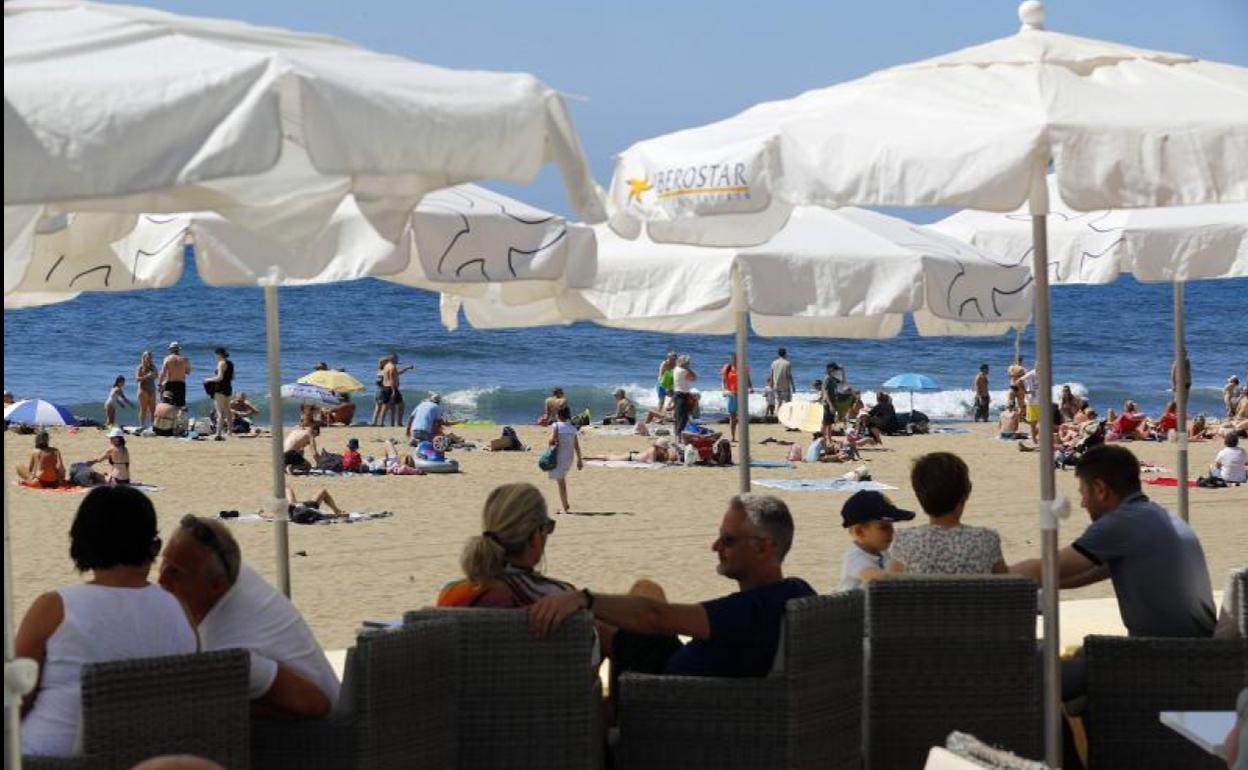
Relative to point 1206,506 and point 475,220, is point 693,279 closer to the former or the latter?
point 475,220

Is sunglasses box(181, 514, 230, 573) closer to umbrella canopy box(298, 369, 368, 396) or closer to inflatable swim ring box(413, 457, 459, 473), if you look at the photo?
inflatable swim ring box(413, 457, 459, 473)

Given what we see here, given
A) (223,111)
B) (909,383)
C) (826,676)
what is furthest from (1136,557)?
(909,383)

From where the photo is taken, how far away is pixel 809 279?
25.0ft

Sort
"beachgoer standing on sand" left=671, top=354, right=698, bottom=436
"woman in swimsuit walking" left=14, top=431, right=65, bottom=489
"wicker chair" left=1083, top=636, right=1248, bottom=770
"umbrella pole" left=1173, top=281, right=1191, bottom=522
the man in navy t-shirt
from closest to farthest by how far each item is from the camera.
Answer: the man in navy t-shirt, "wicker chair" left=1083, top=636, right=1248, bottom=770, "umbrella pole" left=1173, top=281, right=1191, bottom=522, "woman in swimsuit walking" left=14, top=431, right=65, bottom=489, "beachgoer standing on sand" left=671, top=354, right=698, bottom=436

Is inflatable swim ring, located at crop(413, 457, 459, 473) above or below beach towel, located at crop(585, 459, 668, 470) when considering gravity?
above

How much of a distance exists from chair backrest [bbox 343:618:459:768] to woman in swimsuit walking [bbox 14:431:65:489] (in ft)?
51.3

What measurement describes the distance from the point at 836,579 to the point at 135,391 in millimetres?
35717

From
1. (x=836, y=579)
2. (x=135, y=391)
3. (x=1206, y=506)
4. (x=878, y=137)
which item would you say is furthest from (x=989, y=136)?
(x=135, y=391)

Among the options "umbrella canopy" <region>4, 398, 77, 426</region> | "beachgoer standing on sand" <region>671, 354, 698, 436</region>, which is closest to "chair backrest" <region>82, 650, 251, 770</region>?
"umbrella canopy" <region>4, 398, 77, 426</region>

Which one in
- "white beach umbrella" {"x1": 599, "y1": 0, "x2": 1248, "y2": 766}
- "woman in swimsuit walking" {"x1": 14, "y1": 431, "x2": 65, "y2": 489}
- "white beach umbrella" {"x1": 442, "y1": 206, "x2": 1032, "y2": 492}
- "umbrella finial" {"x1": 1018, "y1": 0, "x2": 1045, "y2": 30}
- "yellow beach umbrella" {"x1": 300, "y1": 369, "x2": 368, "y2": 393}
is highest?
"umbrella finial" {"x1": 1018, "y1": 0, "x2": 1045, "y2": 30}

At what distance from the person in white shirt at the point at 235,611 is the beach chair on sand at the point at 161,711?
38cm

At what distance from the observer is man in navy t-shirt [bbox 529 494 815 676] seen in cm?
488

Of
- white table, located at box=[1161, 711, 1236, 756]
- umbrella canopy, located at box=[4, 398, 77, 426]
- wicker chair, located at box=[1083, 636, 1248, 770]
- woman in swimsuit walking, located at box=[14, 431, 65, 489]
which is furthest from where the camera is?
umbrella canopy, located at box=[4, 398, 77, 426]

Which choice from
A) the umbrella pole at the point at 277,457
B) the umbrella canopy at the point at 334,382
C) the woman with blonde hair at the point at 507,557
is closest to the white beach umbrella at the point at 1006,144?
the woman with blonde hair at the point at 507,557
